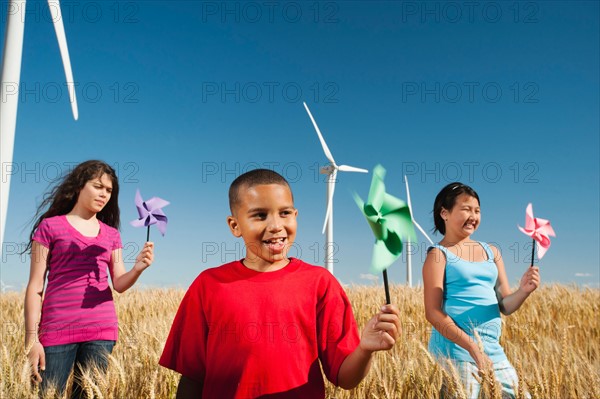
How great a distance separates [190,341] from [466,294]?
6.47ft

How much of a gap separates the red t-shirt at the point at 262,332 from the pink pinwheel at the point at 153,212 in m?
2.48

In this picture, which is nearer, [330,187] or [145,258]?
[145,258]

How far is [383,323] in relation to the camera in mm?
1964

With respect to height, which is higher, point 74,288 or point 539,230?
point 539,230

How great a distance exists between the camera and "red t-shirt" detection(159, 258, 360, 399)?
214cm

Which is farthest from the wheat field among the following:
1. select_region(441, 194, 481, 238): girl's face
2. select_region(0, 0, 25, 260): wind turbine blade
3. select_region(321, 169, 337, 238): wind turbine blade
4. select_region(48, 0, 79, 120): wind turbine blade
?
select_region(321, 169, 337, 238): wind turbine blade

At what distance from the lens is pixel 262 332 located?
2.18m

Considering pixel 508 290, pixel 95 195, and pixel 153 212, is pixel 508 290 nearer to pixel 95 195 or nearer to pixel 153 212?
pixel 153 212

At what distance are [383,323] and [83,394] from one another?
288cm

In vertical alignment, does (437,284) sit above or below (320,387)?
above

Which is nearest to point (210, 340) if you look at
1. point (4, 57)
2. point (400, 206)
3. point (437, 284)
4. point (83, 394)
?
point (400, 206)

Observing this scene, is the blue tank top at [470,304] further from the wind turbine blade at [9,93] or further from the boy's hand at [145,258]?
the wind turbine blade at [9,93]

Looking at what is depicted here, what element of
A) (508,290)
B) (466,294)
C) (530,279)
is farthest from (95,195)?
(530,279)

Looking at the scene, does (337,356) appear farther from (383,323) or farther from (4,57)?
(4,57)
